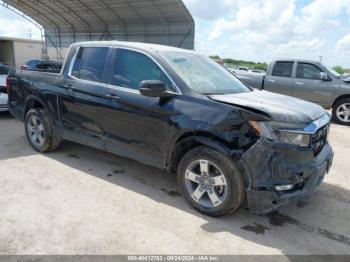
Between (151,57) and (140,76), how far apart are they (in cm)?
28

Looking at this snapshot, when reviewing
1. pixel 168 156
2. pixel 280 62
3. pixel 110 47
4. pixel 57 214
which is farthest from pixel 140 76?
pixel 280 62

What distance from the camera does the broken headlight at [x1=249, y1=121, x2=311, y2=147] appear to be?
316 centimetres

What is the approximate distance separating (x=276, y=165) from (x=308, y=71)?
Answer: 7.99 m

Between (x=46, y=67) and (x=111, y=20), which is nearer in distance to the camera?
(x=46, y=67)

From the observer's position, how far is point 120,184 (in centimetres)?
442

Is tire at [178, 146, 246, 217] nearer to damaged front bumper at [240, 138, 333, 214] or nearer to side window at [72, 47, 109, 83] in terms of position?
damaged front bumper at [240, 138, 333, 214]

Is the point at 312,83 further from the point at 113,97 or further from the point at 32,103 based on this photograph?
the point at 32,103

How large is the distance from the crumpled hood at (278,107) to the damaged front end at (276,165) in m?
0.10

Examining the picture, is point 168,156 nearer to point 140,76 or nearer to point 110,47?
point 140,76

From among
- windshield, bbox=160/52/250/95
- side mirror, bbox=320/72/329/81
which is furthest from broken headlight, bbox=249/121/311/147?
side mirror, bbox=320/72/329/81

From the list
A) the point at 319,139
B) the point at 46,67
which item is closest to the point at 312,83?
the point at 319,139

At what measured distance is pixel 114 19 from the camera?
29.3 m

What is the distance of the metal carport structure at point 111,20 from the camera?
24.8 m

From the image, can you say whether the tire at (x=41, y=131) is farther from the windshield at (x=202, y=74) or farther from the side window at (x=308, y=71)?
the side window at (x=308, y=71)
